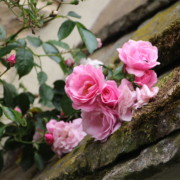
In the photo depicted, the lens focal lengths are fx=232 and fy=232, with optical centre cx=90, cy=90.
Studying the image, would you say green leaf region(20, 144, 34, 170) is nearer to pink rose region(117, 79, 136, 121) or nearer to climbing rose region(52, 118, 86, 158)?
climbing rose region(52, 118, 86, 158)

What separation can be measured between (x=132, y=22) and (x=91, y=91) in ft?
3.58

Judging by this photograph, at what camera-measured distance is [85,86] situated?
67 cm

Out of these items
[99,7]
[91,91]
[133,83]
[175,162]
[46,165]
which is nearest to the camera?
[175,162]

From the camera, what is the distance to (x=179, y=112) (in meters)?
0.58

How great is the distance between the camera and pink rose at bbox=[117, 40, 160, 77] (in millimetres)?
686

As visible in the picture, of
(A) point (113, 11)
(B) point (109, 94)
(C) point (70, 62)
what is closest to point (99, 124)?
(B) point (109, 94)

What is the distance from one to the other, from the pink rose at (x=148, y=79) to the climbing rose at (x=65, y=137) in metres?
0.44

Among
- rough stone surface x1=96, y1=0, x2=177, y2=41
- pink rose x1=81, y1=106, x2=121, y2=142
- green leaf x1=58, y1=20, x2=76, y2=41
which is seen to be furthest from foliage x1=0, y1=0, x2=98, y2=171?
rough stone surface x1=96, y1=0, x2=177, y2=41

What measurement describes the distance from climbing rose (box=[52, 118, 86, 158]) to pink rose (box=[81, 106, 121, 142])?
309 mm

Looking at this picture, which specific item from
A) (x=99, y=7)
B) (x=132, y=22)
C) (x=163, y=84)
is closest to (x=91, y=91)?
(x=163, y=84)

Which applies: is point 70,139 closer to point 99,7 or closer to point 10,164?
point 10,164

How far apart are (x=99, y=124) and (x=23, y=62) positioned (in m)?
0.45

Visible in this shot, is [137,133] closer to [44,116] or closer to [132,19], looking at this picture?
[44,116]

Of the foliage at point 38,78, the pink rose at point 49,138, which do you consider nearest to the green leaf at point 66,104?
the foliage at point 38,78
